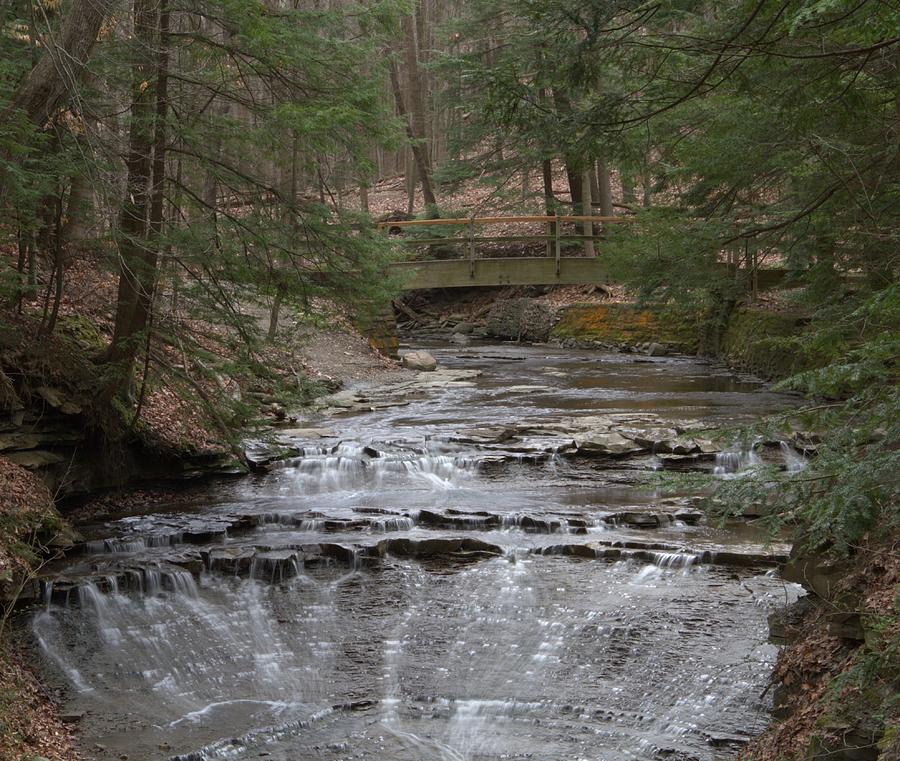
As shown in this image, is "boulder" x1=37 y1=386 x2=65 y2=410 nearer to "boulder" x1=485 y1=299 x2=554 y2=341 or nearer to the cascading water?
the cascading water

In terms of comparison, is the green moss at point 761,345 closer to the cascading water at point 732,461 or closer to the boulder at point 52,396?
the cascading water at point 732,461

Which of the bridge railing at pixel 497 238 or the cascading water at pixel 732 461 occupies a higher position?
the bridge railing at pixel 497 238

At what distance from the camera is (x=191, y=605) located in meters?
8.34

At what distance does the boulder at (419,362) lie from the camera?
1997 centimetres

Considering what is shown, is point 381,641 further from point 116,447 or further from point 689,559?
point 116,447

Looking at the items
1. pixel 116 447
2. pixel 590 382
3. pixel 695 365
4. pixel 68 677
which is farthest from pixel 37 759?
pixel 695 365

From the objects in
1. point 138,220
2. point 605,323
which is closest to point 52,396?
point 138,220

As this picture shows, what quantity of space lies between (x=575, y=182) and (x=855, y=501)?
22.3 m

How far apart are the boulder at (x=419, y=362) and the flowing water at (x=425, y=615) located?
7.53 metres

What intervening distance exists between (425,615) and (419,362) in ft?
40.0

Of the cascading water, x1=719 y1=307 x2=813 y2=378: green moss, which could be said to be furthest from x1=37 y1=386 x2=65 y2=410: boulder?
x1=719 y1=307 x2=813 y2=378: green moss

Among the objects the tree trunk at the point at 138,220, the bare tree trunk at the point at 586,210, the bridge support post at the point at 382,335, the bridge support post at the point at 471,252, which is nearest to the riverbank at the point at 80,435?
the tree trunk at the point at 138,220

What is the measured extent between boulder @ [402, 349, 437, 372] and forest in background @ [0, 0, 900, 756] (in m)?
8.18

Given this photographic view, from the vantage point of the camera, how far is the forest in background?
224 inches
